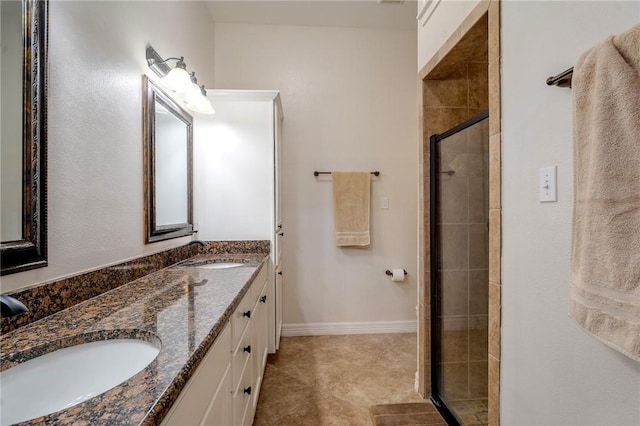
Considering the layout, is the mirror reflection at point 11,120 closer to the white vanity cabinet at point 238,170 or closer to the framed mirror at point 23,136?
the framed mirror at point 23,136

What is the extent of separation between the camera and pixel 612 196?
58cm

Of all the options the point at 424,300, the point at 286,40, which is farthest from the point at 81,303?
the point at 286,40

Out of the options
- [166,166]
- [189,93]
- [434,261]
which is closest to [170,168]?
[166,166]

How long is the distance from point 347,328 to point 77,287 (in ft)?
7.10

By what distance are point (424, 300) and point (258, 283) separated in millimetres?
1006

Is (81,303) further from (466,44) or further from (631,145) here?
(466,44)

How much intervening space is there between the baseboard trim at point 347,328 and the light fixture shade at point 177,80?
2.08 metres

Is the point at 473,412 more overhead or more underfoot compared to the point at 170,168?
more underfoot

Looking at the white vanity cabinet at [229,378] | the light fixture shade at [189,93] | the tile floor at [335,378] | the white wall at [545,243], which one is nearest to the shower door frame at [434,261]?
the tile floor at [335,378]

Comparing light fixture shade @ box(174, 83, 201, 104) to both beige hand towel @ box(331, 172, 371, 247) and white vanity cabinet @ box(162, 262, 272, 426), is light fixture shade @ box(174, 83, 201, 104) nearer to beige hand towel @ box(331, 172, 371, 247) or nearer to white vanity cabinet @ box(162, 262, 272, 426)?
white vanity cabinet @ box(162, 262, 272, 426)

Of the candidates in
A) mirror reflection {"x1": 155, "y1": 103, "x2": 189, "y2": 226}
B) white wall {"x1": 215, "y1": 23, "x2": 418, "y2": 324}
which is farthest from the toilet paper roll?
mirror reflection {"x1": 155, "y1": 103, "x2": 189, "y2": 226}

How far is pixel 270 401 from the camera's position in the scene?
1716 mm

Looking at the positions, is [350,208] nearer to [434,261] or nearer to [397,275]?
[397,275]

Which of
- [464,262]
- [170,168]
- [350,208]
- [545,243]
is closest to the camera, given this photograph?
[545,243]
